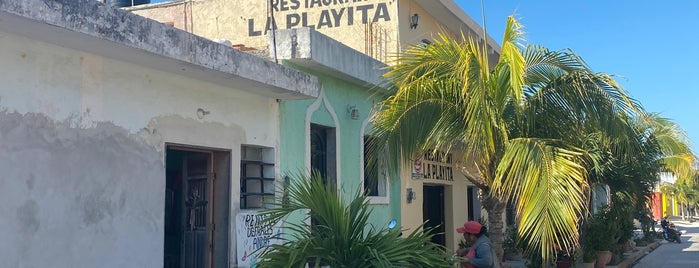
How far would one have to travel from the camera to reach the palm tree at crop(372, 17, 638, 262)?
740cm

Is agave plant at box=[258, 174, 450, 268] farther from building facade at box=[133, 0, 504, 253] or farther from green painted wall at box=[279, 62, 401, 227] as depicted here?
building facade at box=[133, 0, 504, 253]

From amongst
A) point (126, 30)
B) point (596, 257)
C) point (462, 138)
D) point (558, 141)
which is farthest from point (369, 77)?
point (596, 257)

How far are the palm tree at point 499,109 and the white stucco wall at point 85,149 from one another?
2.33 meters

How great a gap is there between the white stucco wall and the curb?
37.4ft

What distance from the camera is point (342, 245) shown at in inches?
220

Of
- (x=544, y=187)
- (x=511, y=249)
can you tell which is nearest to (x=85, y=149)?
(x=544, y=187)

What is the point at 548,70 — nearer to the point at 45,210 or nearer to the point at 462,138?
the point at 462,138

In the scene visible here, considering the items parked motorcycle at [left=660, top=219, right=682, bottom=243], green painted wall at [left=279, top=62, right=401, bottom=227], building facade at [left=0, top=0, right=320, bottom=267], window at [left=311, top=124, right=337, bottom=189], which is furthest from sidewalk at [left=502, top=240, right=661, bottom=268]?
building facade at [left=0, top=0, right=320, bottom=267]

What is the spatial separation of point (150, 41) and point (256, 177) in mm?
3086

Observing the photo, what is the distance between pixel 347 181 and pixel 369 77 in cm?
171

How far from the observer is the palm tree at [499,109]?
7.40m

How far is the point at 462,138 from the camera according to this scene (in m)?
8.08

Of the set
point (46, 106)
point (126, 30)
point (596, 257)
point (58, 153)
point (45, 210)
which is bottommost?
point (596, 257)

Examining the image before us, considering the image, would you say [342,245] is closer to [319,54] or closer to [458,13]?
[319,54]
